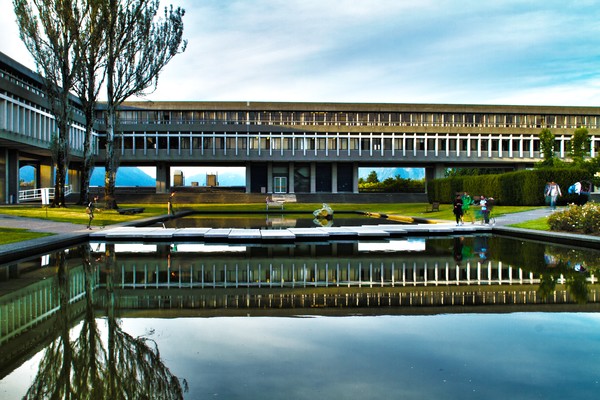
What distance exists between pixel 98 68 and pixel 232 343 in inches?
1167

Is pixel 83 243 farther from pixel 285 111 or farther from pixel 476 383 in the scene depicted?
pixel 285 111

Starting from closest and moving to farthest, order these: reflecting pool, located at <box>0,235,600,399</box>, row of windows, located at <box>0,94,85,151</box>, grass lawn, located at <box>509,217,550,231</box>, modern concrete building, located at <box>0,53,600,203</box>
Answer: reflecting pool, located at <box>0,235,600,399</box> → grass lawn, located at <box>509,217,550,231</box> → row of windows, located at <box>0,94,85,151</box> → modern concrete building, located at <box>0,53,600,203</box>

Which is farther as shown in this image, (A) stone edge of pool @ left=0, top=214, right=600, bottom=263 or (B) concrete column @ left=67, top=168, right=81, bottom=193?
(B) concrete column @ left=67, top=168, right=81, bottom=193

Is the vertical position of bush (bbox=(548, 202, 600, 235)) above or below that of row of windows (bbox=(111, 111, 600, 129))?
below

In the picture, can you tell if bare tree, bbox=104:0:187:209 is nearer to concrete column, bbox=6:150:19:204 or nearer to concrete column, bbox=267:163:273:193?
concrete column, bbox=6:150:19:204

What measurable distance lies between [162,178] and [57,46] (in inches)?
1466

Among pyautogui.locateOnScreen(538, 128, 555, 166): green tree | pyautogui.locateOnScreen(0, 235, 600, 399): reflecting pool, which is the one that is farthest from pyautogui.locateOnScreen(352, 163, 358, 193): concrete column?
pyautogui.locateOnScreen(0, 235, 600, 399): reflecting pool

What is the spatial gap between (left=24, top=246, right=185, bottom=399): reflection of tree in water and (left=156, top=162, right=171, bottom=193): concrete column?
61532mm

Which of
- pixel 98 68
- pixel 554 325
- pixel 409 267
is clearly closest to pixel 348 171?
pixel 98 68

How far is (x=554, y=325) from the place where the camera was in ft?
19.8

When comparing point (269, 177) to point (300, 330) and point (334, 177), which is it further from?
point (300, 330)

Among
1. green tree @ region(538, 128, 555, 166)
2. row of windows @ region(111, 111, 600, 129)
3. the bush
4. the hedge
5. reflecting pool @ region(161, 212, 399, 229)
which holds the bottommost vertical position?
reflecting pool @ region(161, 212, 399, 229)

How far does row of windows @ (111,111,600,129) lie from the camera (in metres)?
65.7

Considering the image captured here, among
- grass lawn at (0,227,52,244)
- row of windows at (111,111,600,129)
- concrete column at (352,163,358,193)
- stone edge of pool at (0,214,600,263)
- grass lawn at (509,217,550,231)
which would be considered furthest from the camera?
concrete column at (352,163,358,193)
